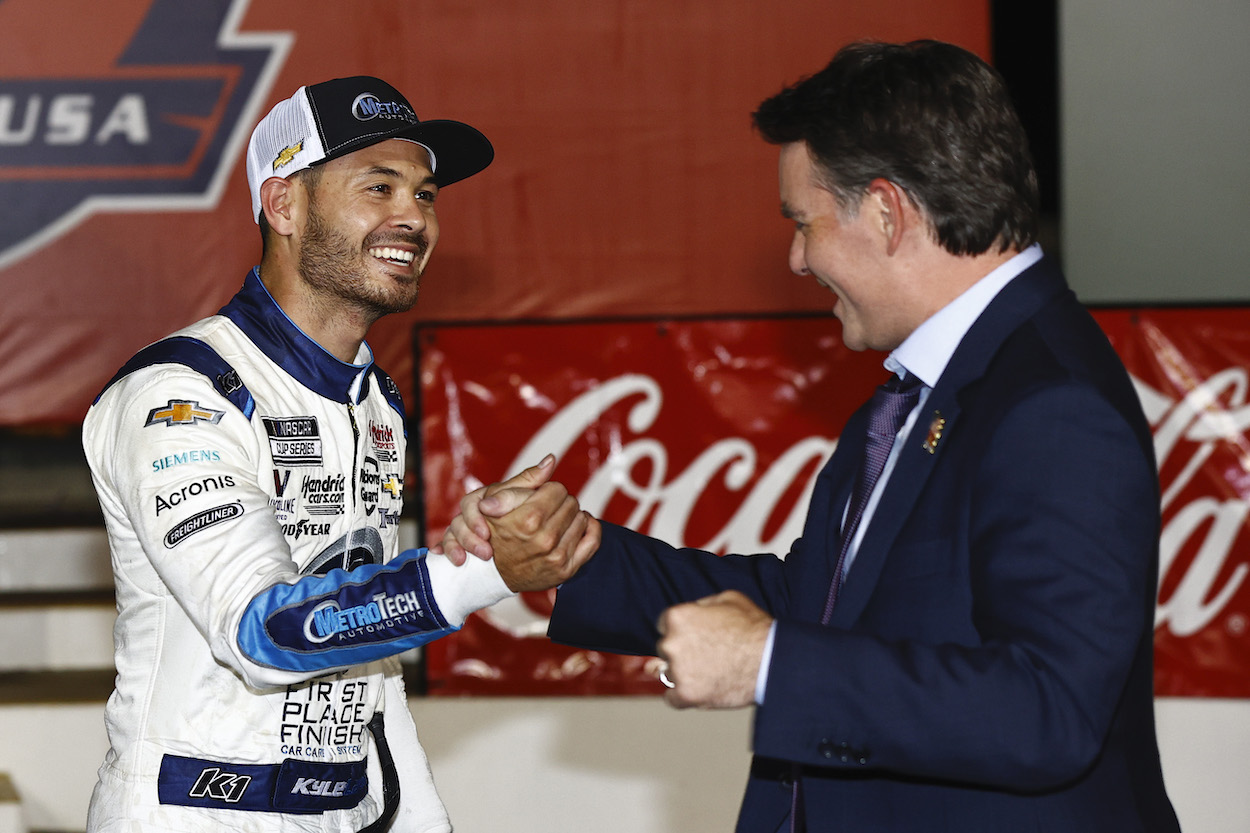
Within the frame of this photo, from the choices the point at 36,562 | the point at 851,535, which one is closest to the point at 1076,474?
the point at 851,535

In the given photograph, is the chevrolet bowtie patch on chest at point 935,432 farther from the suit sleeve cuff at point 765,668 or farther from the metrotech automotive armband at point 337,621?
the metrotech automotive armband at point 337,621

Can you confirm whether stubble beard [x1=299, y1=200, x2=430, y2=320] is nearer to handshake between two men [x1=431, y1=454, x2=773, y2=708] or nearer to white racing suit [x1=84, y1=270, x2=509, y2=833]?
white racing suit [x1=84, y1=270, x2=509, y2=833]

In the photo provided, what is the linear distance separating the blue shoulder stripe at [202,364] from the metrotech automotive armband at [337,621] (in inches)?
12.9

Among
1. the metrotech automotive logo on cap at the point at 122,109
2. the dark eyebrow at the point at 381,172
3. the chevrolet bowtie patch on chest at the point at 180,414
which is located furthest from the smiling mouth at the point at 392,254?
the metrotech automotive logo on cap at the point at 122,109

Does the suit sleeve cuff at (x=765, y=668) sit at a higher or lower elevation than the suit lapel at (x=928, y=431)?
lower

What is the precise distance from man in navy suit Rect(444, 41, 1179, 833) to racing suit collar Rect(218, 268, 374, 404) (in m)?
0.35

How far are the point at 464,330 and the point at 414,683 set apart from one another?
3.77ft

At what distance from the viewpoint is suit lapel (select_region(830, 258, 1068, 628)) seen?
1463mm

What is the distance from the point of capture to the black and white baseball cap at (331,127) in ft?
6.66

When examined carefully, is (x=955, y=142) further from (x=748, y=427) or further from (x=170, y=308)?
(x=170, y=308)

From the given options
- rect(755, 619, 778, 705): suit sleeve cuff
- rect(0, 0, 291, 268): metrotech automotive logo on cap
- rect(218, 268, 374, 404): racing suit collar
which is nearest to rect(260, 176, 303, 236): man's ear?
rect(218, 268, 374, 404): racing suit collar

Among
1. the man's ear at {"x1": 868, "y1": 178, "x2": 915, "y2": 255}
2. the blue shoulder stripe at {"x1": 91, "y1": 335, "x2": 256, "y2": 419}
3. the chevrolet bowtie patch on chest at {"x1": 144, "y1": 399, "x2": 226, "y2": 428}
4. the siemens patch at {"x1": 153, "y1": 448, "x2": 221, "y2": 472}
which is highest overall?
the man's ear at {"x1": 868, "y1": 178, "x2": 915, "y2": 255}

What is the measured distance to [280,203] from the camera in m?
2.09

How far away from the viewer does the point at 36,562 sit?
4500 mm
